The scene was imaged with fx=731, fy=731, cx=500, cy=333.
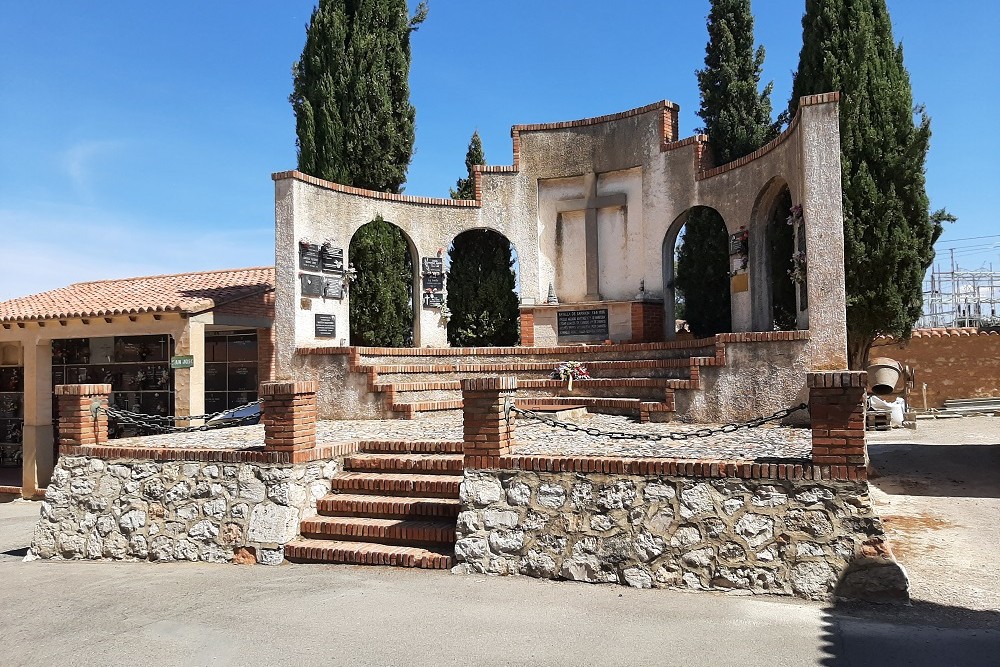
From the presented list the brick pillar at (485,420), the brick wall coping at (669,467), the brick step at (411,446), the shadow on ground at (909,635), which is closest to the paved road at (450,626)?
the shadow on ground at (909,635)

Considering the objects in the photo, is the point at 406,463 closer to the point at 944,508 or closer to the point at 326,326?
the point at 326,326

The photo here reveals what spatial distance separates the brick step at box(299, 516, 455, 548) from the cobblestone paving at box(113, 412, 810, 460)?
104cm

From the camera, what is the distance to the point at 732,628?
482 centimetres

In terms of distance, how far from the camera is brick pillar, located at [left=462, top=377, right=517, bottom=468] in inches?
249

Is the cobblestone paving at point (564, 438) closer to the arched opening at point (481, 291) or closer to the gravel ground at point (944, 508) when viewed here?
the gravel ground at point (944, 508)

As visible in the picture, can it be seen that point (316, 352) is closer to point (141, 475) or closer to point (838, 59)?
point (141, 475)

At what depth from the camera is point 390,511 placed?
22.9 feet

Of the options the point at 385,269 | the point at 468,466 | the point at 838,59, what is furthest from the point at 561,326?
the point at 468,466

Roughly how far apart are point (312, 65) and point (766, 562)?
13199mm

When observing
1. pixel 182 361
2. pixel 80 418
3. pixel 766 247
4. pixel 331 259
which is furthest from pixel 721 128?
pixel 80 418

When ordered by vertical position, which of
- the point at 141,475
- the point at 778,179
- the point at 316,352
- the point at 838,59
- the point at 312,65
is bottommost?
the point at 141,475

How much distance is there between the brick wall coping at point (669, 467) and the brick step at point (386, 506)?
73 cm

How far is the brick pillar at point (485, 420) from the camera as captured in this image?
249 inches

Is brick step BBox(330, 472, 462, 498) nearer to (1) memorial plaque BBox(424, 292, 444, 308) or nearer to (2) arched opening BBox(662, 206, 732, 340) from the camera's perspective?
(1) memorial plaque BBox(424, 292, 444, 308)
